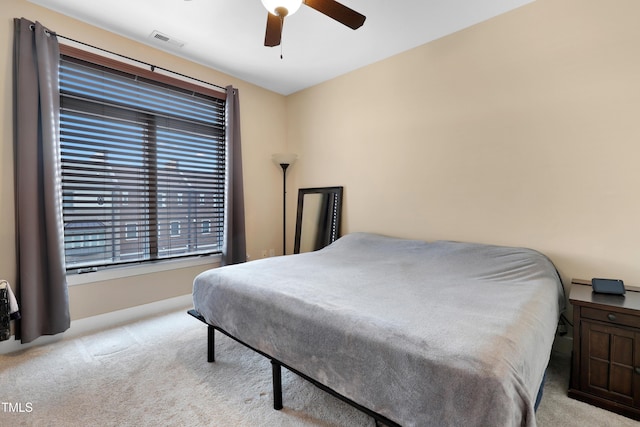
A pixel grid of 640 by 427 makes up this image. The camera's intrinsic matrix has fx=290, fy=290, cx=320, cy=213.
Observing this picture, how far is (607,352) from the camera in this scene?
5.35ft

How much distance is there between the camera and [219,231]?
3502mm

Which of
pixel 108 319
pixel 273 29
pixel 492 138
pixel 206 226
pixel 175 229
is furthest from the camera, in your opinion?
pixel 206 226

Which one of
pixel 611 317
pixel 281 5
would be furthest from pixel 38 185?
pixel 611 317

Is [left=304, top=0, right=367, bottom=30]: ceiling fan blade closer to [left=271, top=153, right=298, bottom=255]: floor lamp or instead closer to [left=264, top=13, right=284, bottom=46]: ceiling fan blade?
[left=264, top=13, right=284, bottom=46]: ceiling fan blade

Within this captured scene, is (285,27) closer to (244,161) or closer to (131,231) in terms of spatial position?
(244,161)

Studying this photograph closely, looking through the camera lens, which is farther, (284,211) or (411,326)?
(284,211)

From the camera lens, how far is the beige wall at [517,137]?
197 cm

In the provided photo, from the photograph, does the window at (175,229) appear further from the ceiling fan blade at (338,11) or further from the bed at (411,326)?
the ceiling fan blade at (338,11)

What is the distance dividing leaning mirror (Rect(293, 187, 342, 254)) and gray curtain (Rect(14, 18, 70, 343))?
239 centimetres

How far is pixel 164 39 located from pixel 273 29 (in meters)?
1.52

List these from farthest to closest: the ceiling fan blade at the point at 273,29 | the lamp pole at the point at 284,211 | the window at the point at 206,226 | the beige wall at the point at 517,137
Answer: the lamp pole at the point at 284,211, the window at the point at 206,226, the beige wall at the point at 517,137, the ceiling fan blade at the point at 273,29

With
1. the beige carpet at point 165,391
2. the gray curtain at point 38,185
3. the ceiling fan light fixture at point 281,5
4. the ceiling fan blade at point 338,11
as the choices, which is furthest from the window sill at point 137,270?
the ceiling fan blade at point 338,11

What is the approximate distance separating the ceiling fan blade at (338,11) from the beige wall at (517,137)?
4.26 feet

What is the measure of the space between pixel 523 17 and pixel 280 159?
2771 millimetres
